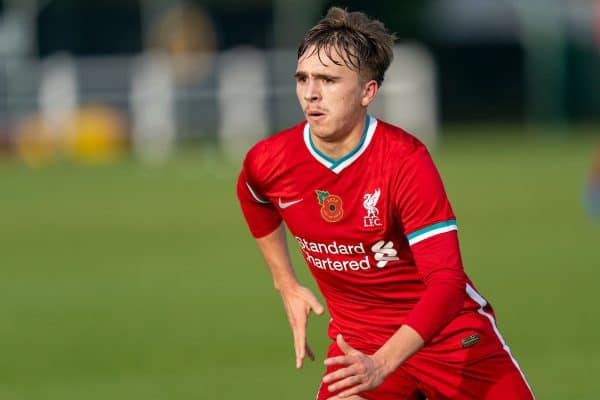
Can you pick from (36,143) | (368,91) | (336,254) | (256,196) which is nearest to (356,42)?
(368,91)

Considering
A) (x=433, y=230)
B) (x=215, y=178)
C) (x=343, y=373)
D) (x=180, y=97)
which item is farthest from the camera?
(x=180, y=97)

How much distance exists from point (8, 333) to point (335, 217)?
22.2ft

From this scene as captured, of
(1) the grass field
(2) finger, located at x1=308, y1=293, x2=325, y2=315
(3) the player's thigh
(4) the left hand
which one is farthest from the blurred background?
(4) the left hand

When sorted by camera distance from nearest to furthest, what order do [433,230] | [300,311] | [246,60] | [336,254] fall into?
1. [433,230]
2. [336,254]
3. [300,311]
4. [246,60]

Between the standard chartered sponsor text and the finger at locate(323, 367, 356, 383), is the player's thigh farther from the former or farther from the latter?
the finger at locate(323, 367, 356, 383)

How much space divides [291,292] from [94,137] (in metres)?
28.1

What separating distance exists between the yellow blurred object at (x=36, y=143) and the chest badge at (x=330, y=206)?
2767cm

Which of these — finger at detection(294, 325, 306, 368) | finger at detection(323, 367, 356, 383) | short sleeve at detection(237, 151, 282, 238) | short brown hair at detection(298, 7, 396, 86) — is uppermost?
short brown hair at detection(298, 7, 396, 86)

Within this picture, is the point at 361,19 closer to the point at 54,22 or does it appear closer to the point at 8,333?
the point at 8,333

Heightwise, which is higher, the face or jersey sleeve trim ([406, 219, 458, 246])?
the face

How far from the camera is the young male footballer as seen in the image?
5773mm

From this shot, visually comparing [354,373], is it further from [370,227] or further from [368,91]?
[368,91]

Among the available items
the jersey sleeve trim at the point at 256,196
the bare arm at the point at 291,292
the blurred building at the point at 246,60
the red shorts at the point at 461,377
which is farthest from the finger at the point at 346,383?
the blurred building at the point at 246,60

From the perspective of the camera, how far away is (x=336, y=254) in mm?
6246
